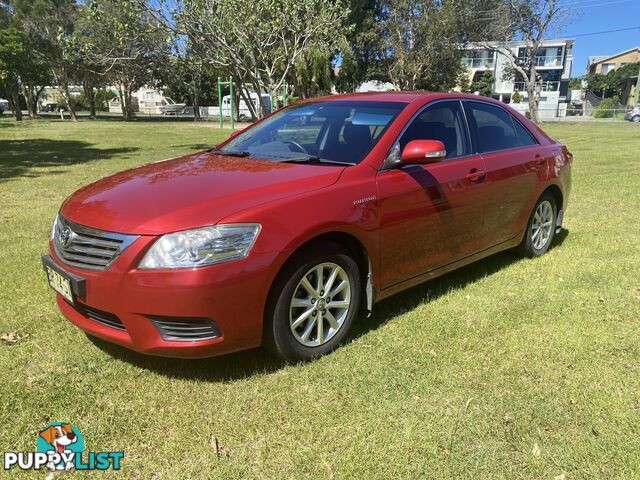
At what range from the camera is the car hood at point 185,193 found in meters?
2.73

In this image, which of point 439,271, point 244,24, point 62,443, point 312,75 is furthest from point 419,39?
point 62,443

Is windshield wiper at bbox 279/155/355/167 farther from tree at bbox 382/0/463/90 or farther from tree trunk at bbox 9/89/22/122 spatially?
tree trunk at bbox 9/89/22/122

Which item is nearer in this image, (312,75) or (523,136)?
(523,136)

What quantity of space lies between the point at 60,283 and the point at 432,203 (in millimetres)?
2485

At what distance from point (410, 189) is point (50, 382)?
2.54 m

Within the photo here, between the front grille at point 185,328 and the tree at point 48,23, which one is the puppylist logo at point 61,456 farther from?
the tree at point 48,23

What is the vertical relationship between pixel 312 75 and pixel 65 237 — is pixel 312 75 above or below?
above

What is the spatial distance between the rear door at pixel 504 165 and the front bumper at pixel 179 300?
94.2 inches

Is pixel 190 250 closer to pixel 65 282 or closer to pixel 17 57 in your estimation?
pixel 65 282

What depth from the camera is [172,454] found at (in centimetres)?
247

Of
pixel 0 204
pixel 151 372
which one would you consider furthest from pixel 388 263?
pixel 0 204

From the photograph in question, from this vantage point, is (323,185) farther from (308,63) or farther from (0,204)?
(308,63)

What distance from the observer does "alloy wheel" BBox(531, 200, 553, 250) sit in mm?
5230

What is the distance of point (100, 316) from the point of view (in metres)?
2.89
